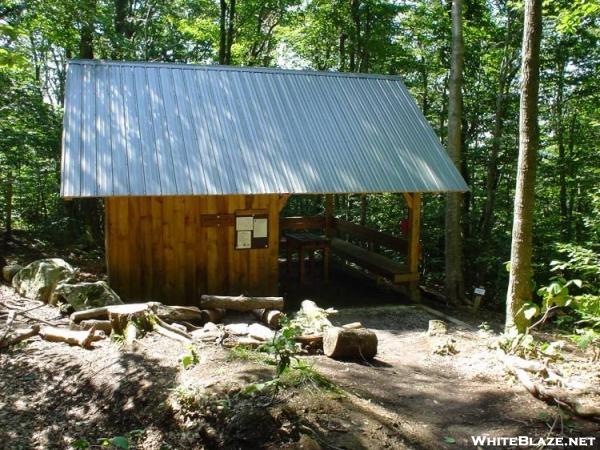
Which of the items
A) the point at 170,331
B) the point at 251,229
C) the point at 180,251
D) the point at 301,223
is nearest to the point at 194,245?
the point at 180,251

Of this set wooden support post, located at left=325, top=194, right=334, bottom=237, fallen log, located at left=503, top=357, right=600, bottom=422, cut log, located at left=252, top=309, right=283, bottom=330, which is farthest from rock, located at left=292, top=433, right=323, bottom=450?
wooden support post, located at left=325, top=194, right=334, bottom=237

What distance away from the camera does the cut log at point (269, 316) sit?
8180mm

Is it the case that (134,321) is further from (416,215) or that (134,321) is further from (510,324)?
(416,215)

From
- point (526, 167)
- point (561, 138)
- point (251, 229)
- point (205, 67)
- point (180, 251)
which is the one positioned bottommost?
point (180, 251)

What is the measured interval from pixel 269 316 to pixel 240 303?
1.95ft

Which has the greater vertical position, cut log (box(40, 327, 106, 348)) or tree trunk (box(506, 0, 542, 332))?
tree trunk (box(506, 0, 542, 332))

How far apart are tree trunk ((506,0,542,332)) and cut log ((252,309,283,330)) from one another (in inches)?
131

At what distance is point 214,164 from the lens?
9547mm

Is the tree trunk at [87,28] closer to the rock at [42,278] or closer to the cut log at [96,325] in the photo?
the rock at [42,278]

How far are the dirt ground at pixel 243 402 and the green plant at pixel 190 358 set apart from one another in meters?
0.09

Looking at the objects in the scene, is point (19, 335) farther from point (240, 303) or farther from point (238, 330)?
point (240, 303)

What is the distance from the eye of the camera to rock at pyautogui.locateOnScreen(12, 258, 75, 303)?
858 centimetres

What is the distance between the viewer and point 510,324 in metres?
6.71

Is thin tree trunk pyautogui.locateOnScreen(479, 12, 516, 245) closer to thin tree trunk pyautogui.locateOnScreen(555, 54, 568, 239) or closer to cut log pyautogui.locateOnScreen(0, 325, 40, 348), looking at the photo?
thin tree trunk pyautogui.locateOnScreen(555, 54, 568, 239)
